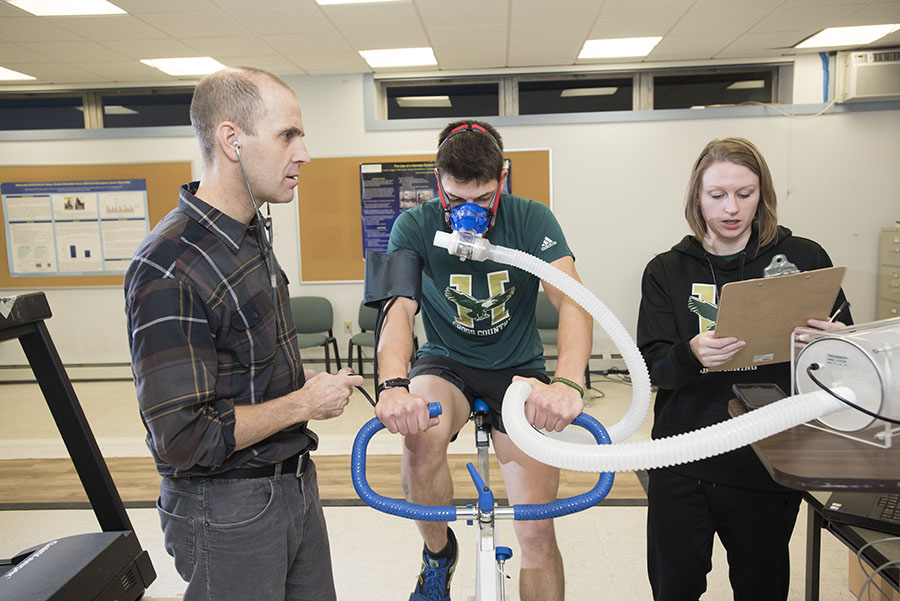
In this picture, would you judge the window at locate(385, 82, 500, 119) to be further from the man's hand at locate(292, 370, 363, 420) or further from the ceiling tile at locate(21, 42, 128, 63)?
the man's hand at locate(292, 370, 363, 420)

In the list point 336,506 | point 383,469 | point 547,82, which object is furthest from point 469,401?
point 547,82

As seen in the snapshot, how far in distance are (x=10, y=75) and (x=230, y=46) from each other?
239cm

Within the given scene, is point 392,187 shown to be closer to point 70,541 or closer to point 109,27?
point 109,27

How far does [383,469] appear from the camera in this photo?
3.41 meters

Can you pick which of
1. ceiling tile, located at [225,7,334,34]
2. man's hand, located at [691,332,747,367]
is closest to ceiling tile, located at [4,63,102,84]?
ceiling tile, located at [225,7,334,34]

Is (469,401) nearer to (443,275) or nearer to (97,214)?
(443,275)

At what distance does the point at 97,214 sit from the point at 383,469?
4.10 meters

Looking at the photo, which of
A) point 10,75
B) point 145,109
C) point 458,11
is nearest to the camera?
point 458,11

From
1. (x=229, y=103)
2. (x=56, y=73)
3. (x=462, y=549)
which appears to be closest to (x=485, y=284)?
(x=229, y=103)

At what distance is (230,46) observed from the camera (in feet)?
15.0

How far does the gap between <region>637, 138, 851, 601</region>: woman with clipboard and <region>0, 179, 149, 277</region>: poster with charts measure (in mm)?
5358

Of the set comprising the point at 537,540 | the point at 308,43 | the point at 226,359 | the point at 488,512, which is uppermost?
the point at 308,43

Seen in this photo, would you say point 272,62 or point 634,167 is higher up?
point 272,62

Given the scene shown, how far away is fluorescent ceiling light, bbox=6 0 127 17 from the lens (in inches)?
145
